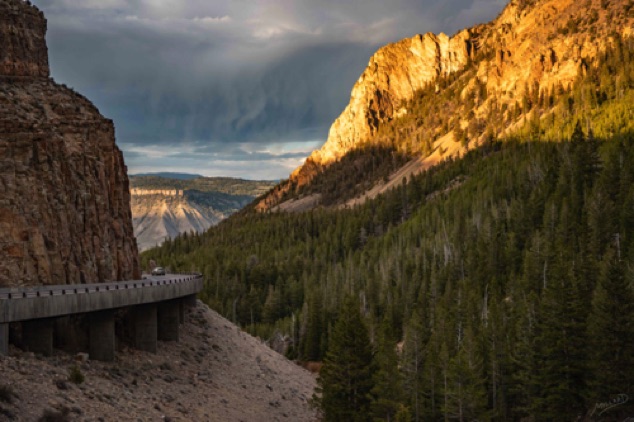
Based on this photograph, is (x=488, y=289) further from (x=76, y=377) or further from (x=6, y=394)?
(x=6, y=394)

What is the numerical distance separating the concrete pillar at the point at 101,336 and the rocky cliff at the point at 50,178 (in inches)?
163

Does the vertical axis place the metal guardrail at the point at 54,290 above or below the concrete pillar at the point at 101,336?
above

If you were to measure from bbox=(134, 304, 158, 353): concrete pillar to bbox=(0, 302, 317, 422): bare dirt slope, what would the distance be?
104cm

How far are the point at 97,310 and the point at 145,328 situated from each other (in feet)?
30.0

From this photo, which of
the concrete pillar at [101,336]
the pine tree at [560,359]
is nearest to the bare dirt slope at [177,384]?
the concrete pillar at [101,336]

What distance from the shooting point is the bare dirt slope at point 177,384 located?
34.1 meters

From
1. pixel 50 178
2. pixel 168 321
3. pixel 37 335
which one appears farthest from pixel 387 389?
pixel 50 178

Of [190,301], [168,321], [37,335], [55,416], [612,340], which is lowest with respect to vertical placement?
[190,301]

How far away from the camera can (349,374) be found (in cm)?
5038

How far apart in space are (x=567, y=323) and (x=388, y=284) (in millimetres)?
73460

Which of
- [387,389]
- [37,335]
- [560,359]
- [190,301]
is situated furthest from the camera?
[190,301]

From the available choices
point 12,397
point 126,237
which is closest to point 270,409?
point 126,237

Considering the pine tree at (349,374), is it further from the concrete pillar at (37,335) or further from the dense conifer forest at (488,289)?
the concrete pillar at (37,335)

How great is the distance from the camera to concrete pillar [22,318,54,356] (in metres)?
40.2
